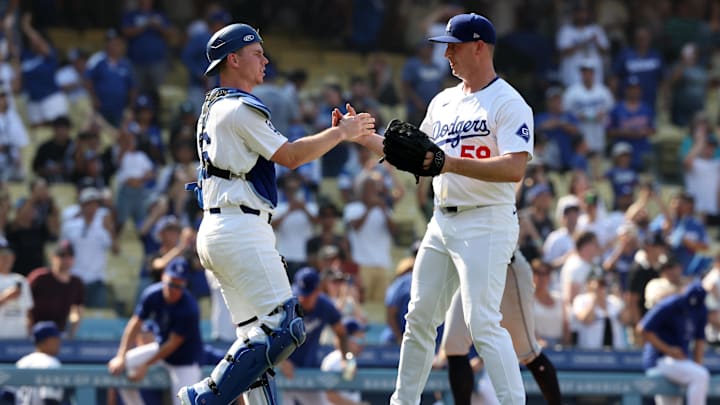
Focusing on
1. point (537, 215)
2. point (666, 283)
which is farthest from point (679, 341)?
point (537, 215)

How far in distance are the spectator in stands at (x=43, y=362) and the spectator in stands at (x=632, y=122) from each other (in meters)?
8.58

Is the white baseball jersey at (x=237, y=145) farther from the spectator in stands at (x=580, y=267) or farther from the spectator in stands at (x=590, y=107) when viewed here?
the spectator in stands at (x=590, y=107)

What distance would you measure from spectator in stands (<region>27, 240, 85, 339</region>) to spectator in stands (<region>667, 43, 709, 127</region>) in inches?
357

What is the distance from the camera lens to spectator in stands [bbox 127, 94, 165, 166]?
1570 centimetres

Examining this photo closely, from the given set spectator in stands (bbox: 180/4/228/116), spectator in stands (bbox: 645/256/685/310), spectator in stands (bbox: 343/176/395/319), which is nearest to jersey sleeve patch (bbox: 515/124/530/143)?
spectator in stands (bbox: 645/256/685/310)

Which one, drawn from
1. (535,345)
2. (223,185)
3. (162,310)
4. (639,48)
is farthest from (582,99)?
(223,185)

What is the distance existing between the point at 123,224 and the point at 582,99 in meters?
5.83

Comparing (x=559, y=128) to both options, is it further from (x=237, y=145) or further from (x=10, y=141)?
(x=237, y=145)

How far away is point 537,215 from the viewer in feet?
48.2

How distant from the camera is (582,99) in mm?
17625

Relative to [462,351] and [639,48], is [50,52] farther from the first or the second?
[462,351]

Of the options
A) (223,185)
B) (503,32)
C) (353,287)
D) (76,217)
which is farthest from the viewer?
(503,32)

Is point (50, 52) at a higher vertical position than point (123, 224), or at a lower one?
higher

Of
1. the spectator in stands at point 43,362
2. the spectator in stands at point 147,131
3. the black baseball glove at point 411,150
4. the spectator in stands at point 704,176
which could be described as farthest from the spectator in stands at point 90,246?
the black baseball glove at point 411,150
